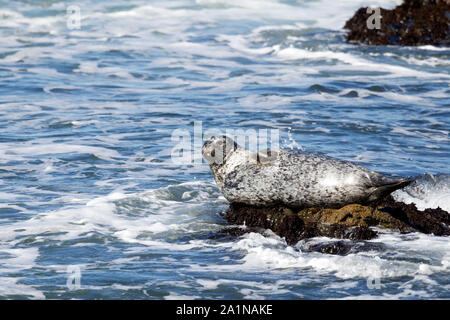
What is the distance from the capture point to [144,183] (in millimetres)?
8414

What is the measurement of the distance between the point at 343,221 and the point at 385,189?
0.49m

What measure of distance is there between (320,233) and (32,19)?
1751 cm

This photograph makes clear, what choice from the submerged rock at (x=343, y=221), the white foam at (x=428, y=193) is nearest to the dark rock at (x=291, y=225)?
the submerged rock at (x=343, y=221)

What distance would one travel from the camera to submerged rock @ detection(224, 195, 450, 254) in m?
6.43

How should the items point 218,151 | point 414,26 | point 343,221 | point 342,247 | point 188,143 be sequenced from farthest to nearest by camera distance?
point 414,26 → point 188,143 → point 218,151 → point 343,221 → point 342,247

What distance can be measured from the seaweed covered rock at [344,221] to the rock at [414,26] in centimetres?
1047

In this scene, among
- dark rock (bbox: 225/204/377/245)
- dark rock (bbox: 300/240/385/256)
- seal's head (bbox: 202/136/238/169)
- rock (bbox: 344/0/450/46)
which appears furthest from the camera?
rock (bbox: 344/0/450/46)

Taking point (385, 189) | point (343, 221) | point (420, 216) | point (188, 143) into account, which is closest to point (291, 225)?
point (343, 221)

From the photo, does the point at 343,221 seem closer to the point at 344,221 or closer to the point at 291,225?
the point at 344,221

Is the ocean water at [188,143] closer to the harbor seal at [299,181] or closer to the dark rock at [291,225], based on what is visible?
the dark rock at [291,225]

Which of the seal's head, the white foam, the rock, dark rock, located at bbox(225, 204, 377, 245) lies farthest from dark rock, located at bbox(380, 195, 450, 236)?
the rock

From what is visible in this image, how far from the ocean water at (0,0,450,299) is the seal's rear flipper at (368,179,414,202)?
0.38 m

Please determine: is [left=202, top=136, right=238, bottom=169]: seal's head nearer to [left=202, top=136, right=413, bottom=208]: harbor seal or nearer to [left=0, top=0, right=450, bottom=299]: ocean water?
[left=202, top=136, right=413, bottom=208]: harbor seal

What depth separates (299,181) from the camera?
270 inches
